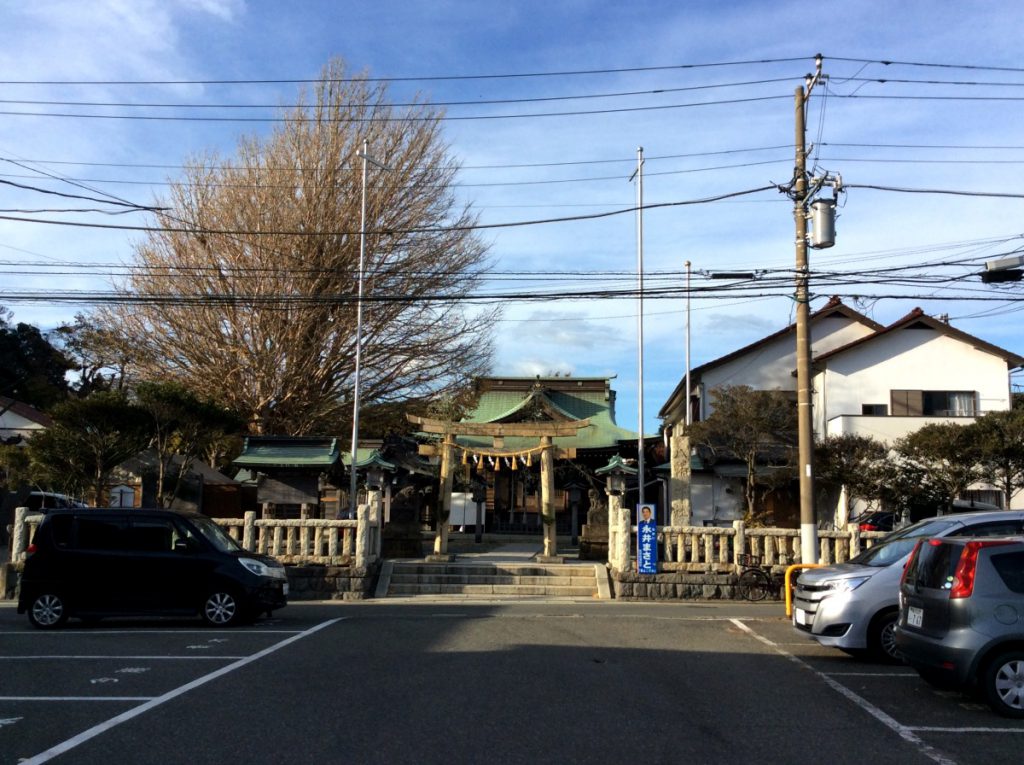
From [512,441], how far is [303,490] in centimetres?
1254

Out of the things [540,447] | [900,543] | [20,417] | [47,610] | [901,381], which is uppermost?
[901,381]

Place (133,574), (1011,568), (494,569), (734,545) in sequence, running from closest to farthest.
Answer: (1011,568) → (133,574) → (734,545) → (494,569)

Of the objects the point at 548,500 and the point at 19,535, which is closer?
the point at 19,535

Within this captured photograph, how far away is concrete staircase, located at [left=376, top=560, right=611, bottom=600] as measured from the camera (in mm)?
19188

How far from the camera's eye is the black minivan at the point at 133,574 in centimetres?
1323

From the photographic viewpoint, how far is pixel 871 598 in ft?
33.7

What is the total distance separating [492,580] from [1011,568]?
43.4ft

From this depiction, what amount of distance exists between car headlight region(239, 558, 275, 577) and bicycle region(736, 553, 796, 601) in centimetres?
975

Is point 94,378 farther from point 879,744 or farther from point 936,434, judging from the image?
point 879,744

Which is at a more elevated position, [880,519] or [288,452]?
[288,452]

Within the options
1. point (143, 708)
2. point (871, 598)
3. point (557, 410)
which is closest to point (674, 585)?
Answer: point (871, 598)

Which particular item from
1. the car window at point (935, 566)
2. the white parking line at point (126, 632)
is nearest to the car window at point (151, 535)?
the white parking line at point (126, 632)

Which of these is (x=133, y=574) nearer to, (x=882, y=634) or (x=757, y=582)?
(x=882, y=634)

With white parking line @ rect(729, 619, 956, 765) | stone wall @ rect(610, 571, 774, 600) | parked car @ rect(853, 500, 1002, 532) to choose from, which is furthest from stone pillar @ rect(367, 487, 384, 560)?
parked car @ rect(853, 500, 1002, 532)
